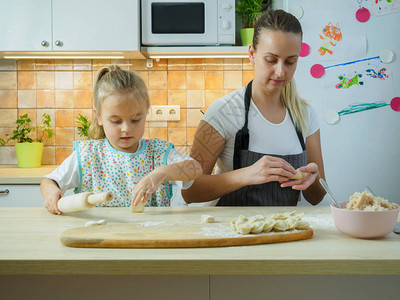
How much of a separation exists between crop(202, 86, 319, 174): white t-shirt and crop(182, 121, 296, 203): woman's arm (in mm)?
29

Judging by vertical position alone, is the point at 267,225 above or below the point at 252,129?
below

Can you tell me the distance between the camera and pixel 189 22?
8.03 feet

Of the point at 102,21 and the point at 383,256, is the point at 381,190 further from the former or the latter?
the point at 102,21

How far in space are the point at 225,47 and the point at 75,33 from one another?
2.89 ft

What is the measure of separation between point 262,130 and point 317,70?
913 millimetres

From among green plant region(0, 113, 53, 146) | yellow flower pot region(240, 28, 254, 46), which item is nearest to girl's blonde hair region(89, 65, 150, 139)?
yellow flower pot region(240, 28, 254, 46)

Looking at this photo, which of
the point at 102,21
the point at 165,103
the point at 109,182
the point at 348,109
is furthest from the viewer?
the point at 165,103

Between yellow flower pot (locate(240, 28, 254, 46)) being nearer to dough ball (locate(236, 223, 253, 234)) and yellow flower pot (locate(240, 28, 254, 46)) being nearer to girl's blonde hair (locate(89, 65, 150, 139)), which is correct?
girl's blonde hair (locate(89, 65, 150, 139))

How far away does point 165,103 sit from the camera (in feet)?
9.07

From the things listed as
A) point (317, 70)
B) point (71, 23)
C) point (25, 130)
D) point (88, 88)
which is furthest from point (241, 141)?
point (25, 130)

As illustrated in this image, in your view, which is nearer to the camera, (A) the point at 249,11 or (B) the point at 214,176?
(B) the point at 214,176

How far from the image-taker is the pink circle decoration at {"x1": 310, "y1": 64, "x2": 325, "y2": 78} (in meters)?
2.19

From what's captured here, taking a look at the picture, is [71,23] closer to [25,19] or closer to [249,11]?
[25,19]

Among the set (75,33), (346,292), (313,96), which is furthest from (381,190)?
(75,33)
